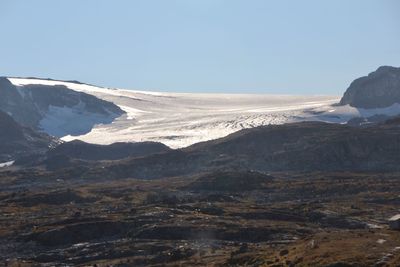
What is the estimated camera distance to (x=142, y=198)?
157m

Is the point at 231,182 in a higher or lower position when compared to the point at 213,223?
lower

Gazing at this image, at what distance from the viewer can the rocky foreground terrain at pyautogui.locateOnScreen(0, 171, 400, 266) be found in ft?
267

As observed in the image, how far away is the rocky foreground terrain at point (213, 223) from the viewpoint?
81.3m

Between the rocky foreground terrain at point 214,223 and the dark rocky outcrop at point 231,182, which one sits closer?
the rocky foreground terrain at point 214,223

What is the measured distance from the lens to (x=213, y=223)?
370ft

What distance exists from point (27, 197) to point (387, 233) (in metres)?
92.1

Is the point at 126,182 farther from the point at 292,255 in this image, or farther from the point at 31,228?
the point at 292,255

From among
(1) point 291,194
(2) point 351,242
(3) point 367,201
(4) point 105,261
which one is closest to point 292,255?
(2) point 351,242

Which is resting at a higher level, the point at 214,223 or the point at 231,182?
the point at 214,223

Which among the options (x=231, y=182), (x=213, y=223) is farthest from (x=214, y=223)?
(x=231, y=182)

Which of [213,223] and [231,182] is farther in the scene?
[231,182]

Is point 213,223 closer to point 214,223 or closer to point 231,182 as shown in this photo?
point 214,223

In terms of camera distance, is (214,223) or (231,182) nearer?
(214,223)

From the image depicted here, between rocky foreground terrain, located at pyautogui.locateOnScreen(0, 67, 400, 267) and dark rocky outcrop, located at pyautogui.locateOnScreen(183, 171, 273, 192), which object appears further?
dark rocky outcrop, located at pyautogui.locateOnScreen(183, 171, 273, 192)
